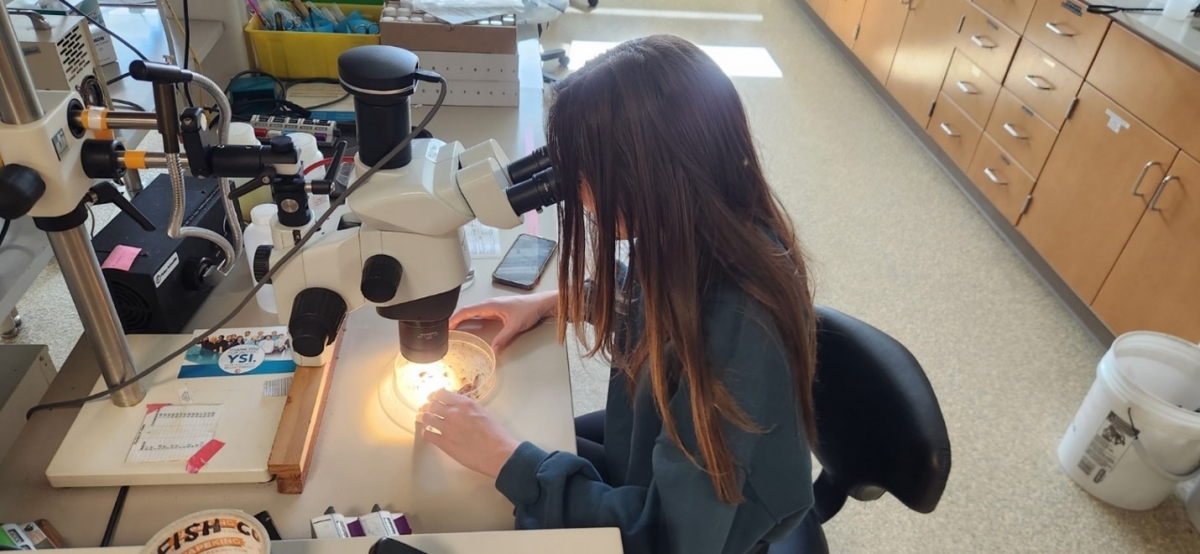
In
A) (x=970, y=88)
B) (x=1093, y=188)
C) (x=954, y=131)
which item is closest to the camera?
(x=1093, y=188)

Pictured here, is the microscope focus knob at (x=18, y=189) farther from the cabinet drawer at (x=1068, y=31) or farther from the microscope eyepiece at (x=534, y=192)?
the cabinet drawer at (x=1068, y=31)

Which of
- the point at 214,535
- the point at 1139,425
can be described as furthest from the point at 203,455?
the point at 1139,425

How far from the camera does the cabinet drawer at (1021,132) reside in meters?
2.44

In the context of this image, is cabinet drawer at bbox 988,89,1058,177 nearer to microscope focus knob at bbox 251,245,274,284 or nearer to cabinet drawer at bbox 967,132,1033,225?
cabinet drawer at bbox 967,132,1033,225

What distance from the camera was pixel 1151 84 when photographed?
A: 6.66 ft

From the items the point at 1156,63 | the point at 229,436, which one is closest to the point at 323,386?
the point at 229,436

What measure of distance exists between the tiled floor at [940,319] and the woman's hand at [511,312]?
1.24 feet

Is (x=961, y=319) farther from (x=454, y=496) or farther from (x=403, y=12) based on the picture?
(x=454, y=496)

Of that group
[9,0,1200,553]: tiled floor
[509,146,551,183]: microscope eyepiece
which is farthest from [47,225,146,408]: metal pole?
[9,0,1200,553]: tiled floor

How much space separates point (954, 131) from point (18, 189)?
2.88m

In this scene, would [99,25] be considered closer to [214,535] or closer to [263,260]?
[263,260]

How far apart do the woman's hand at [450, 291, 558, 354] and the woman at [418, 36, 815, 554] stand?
0.25 metres

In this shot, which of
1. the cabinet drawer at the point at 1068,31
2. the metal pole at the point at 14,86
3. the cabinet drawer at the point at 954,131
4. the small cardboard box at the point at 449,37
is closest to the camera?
the metal pole at the point at 14,86

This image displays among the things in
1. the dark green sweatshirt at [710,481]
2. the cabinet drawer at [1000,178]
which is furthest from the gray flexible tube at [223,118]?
the cabinet drawer at [1000,178]
